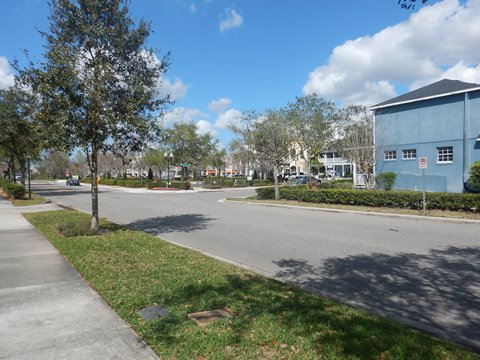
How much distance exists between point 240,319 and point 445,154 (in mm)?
23037

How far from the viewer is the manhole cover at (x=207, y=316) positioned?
162 inches

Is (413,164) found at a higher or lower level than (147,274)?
higher

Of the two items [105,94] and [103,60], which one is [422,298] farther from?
[103,60]

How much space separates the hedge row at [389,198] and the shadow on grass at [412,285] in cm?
744

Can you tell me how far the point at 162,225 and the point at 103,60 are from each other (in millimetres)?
6016

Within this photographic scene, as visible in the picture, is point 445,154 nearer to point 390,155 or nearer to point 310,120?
point 390,155

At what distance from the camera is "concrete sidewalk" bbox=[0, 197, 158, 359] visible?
11.3ft

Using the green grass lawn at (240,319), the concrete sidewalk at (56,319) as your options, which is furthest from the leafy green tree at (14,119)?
the green grass lawn at (240,319)

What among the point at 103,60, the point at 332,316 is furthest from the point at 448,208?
the point at 103,60

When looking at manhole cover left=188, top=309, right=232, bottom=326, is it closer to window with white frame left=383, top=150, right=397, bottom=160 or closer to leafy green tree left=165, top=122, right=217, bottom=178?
window with white frame left=383, top=150, right=397, bottom=160

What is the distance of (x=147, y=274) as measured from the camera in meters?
6.00

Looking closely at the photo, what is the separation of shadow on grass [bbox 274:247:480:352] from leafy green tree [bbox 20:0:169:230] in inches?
222

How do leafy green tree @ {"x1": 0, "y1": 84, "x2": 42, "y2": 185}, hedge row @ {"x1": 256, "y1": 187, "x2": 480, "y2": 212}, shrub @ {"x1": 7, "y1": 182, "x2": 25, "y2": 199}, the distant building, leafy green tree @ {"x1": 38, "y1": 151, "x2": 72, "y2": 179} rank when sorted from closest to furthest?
hedge row @ {"x1": 256, "y1": 187, "x2": 480, "y2": 212} → shrub @ {"x1": 7, "y1": 182, "x2": 25, "y2": 199} → leafy green tree @ {"x1": 0, "y1": 84, "x2": 42, "y2": 185} → the distant building → leafy green tree @ {"x1": 38, "y1": 151, "x2": 72, "y2": 179}

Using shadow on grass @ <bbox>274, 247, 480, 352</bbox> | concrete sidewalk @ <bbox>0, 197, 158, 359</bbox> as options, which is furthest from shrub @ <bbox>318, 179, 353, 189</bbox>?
concrete sidewalk @ <bbox>0, 197, 158, 359</bbox>
